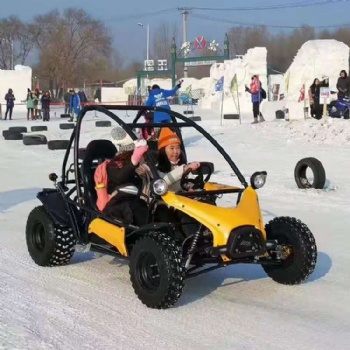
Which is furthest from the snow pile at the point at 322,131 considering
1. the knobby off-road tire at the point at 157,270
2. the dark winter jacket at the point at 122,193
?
the knobby off-road tire at the point at 157,270

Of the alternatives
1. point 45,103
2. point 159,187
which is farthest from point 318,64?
point 159,187

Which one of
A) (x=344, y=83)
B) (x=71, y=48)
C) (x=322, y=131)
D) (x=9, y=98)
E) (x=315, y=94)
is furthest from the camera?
(x=71, y=48)

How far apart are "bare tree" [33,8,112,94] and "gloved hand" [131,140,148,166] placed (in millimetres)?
70962

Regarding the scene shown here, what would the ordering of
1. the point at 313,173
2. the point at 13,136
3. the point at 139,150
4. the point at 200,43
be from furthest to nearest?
the point at 200,43, the point at 13,136, the point at 313,173, the point at 139,150

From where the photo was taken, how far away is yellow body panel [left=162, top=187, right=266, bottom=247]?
15.7 ft

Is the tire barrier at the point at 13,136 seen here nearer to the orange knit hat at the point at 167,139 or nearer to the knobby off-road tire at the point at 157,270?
the orange knit hat at the point at 167,139

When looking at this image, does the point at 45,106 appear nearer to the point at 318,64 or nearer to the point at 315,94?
the point at 318,64

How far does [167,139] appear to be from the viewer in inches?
216

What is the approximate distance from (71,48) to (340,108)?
63.8 m

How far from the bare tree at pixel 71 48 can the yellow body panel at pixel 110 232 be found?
232ft

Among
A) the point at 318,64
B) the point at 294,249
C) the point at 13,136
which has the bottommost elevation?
the point at 294,249

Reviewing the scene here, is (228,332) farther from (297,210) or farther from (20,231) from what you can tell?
(297,210)

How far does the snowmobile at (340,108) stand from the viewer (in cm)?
1969

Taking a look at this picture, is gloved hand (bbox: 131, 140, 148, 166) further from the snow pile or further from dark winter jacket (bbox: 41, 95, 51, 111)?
dark winter jacket (bbox: 41, 95, 51, 111)
